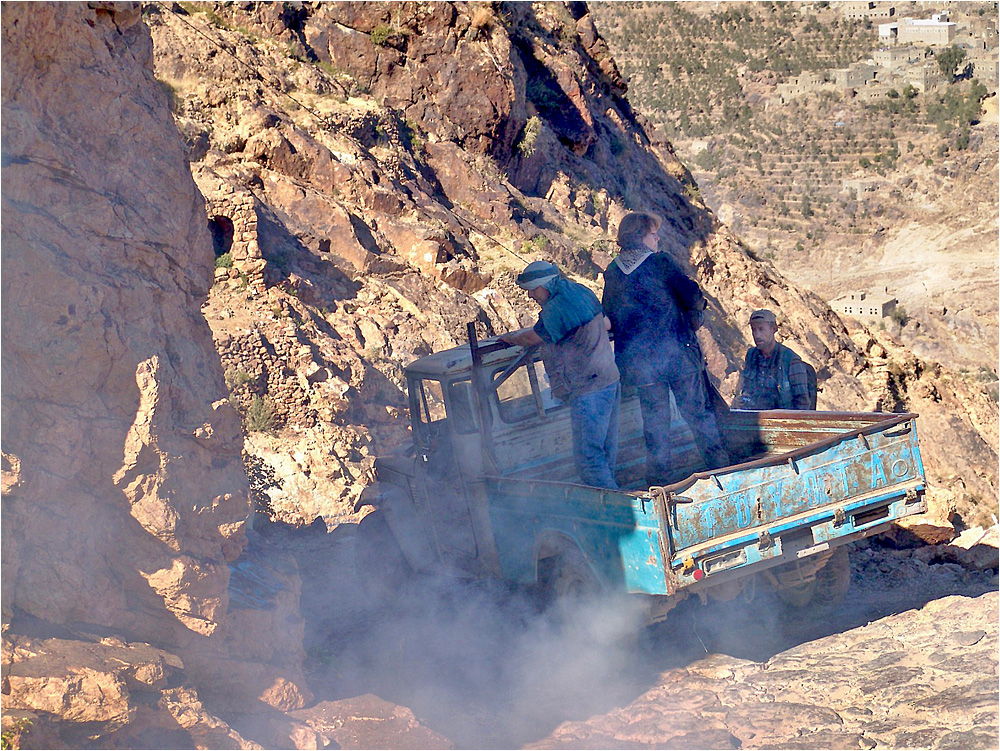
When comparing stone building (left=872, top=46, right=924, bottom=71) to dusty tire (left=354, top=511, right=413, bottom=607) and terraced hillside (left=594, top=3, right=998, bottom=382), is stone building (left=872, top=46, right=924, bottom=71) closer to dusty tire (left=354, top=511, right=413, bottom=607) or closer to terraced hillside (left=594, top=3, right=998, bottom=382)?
terraced hillside (left=594, top=3, right=998, bottom=382)

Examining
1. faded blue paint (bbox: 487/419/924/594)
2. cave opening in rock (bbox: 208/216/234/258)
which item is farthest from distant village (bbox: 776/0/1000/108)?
faded blue paint (bbox: 487/419/924/594)

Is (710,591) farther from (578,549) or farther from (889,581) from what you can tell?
(889,581)

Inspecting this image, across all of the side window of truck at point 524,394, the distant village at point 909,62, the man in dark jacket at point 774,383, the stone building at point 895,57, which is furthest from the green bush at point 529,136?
the stone building at point 895,57

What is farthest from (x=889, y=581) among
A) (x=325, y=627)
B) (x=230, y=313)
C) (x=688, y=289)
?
(x=230, y=313)

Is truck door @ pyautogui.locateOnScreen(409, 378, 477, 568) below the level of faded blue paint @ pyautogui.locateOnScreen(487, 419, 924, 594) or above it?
above

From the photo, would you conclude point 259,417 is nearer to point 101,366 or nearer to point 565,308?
point 565,308

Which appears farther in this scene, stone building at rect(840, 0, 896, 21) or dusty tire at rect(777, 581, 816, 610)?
stone building at rect(840, 0, 896, 21)
